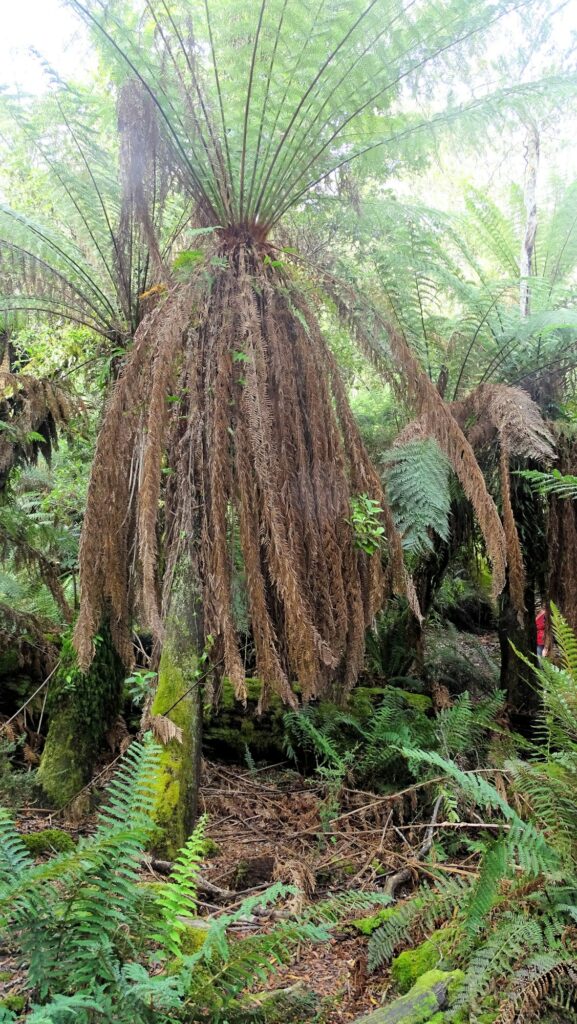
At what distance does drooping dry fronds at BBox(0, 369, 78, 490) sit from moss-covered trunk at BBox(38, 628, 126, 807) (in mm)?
1147

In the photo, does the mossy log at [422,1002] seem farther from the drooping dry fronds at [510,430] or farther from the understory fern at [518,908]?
the drooping dry fronds at [510,430]

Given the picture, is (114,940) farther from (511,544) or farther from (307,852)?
(511,544)

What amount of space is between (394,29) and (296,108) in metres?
0.53

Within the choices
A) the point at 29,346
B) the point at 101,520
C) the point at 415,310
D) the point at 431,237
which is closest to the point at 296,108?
the point at 431,237

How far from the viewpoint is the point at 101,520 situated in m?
2.74

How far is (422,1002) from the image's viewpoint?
175cm

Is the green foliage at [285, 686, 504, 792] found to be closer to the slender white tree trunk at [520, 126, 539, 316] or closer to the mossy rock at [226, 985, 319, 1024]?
Answer: the mossy rock at [226, 985, 319, 1024]

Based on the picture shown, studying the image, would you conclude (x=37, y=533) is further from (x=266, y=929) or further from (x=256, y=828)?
(x=266, y=929)

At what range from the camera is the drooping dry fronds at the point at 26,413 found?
3.67 metres

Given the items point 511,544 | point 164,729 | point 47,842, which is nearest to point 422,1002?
point 164,729

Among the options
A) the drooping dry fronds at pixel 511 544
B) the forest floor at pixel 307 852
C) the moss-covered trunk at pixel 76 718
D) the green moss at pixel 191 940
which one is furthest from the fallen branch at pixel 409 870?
the moss-covered trunk at pixel 76 718

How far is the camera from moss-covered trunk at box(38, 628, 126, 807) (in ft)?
10.9

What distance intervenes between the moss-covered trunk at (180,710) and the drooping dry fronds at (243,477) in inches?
8.5

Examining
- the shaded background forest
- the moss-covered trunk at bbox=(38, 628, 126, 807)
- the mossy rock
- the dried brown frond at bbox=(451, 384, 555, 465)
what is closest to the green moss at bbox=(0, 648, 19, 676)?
the shaded background forest
